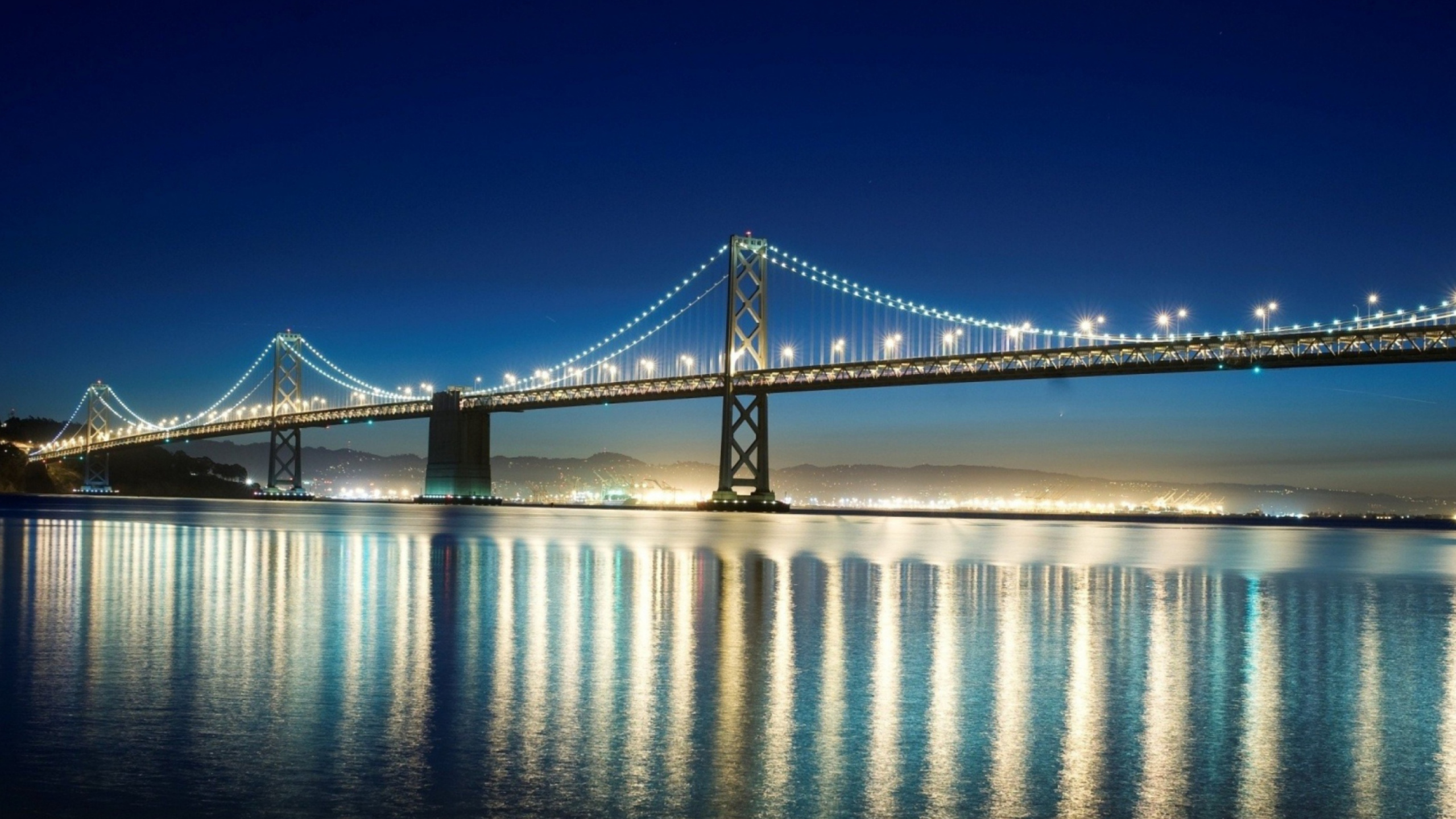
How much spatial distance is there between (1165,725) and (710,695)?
7.97ft

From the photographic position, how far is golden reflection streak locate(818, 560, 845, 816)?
559cm

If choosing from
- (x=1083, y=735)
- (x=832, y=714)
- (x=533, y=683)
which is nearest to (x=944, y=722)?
(x=832, y=714)

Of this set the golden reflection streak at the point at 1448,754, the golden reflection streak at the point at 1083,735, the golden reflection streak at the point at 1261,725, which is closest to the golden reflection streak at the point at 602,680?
the golden reflection streak at the point at 1083,735

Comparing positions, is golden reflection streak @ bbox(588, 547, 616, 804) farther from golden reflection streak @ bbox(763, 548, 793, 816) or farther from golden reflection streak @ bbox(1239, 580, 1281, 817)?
golden reflection streak @ bbox(1239, 580, 1281, 817)

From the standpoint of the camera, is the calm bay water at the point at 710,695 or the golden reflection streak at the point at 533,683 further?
the golden reflection streak at the point at 533,683

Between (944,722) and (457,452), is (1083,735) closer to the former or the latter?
(944,722)

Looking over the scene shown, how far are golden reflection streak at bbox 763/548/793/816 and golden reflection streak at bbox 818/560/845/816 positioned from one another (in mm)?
151

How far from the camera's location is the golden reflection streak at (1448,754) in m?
5.53

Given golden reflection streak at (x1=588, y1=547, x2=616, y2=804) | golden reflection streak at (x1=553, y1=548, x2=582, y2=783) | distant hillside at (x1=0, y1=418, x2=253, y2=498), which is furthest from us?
distant hillside at (x1=0, y1=418, x2=253, y2=498)

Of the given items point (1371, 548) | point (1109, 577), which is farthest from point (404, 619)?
point (1371, 548)

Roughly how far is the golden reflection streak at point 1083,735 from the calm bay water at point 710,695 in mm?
26

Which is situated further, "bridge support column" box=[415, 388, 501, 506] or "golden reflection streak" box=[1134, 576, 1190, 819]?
"bridge support column" box=[415, 388, 501, 506]

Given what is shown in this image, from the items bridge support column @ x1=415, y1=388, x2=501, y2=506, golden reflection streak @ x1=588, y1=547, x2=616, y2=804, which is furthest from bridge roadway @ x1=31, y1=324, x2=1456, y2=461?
golden reflection streak @ x1=588, y1=547, x2=616, y2=804

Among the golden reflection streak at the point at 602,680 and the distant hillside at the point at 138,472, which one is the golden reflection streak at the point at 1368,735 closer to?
the golden reflection streak at the point at 602,680
